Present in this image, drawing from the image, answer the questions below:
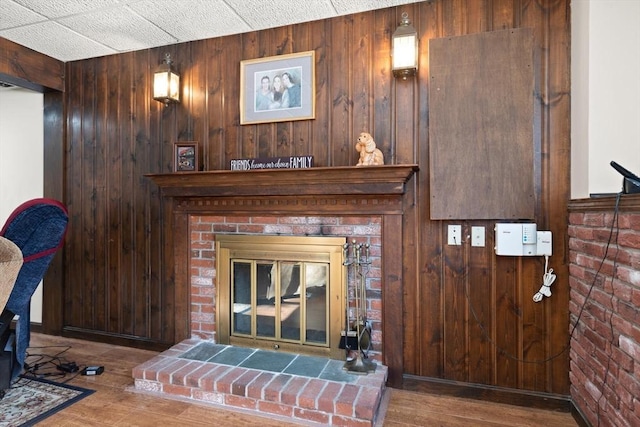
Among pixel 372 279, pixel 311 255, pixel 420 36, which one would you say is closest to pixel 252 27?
pixel 420 36

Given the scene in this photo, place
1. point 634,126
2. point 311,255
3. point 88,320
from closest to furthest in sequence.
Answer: point 634,126, point 311,255, point 88,320

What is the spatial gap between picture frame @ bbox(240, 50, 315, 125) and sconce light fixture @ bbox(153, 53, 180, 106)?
521 millimetres

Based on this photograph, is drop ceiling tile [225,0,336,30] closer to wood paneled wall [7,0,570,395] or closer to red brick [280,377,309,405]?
wood paneled wall [7,0,570,395]

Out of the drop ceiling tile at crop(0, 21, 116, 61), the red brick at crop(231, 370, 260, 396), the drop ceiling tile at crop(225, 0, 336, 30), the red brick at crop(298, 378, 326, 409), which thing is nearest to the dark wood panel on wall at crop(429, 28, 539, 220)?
the drop ceiling tile at crop(225, 0, 336, 30)

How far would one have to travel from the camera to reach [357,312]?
2.24 metres

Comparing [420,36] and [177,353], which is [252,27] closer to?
[420,36]

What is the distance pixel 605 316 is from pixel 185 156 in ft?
8.37

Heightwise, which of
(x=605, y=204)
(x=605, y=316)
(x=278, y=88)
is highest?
(x=278, y=88)

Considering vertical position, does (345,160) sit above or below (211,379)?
above

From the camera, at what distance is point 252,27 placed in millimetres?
2498

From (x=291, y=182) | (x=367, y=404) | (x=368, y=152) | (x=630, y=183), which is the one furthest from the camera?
(x=291, y=182)

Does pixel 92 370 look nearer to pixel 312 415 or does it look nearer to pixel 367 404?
pixel 312 415

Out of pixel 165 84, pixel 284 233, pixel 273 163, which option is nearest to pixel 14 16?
pixel 165 84

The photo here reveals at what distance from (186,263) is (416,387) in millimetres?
1763
